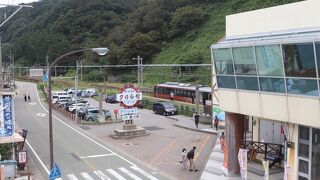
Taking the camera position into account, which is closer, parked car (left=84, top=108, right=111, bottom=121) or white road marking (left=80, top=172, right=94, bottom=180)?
white road marking (left=80, top=172, right=94, bottom=180)

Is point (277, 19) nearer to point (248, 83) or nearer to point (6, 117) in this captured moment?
point (248, 83)

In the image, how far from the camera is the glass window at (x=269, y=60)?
18.9 metres

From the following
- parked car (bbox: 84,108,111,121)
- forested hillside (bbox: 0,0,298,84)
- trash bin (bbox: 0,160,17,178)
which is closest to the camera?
trash bin (bbox: 0,160,17,178)

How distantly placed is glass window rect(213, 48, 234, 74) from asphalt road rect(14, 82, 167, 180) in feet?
23.6

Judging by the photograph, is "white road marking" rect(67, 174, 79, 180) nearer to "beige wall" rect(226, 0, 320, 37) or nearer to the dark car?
"beige wall" rect(226, 0, 320, 37)

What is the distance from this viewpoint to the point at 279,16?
20.5 metres

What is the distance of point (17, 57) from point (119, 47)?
203ft

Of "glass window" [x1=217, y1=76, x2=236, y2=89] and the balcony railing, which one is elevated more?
"glass window" [x1=217, y1=76, x2=236, y2=89]

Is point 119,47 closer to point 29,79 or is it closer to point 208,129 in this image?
point 29,79

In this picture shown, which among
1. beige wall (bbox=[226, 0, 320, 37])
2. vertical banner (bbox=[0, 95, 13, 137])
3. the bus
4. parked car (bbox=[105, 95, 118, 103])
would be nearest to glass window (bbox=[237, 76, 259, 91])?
beige wall (bbox=[226, 0, 320, 37])

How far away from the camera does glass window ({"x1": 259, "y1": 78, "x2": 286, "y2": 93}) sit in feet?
63.2

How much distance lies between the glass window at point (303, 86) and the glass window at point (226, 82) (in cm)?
Result: 425

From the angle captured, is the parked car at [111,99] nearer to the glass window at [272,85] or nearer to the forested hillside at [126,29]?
the forested hillside at [126,29]

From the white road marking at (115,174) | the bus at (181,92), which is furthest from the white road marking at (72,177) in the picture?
the bus at (181,92)
